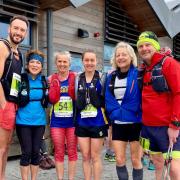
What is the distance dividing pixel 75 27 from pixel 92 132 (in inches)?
210

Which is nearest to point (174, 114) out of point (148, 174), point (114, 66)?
point (114, 66)

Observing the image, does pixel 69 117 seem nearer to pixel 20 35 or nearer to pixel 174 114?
pixel 20 35

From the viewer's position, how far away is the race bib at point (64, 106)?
4.54 meters

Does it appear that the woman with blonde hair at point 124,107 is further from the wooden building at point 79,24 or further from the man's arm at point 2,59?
the wooden building at point 79,24

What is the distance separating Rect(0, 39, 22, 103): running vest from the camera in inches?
154

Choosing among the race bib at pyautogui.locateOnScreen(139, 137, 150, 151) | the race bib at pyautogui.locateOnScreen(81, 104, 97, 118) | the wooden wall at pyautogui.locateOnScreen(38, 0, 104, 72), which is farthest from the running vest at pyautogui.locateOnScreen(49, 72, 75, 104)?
the wooden wall at pyautogui.locateOnScreen(38, 0, 104, 72)

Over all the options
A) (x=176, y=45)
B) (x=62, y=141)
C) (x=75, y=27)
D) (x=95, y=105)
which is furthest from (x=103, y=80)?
(x=176, y=45)

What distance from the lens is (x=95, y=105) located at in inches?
172

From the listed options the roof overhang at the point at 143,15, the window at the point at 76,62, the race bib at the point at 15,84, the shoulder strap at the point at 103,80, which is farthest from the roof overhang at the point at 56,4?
the race bib at the point at 15,84

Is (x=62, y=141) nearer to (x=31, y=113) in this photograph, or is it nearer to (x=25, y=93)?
(x=31, y=113)

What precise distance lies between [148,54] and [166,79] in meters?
0.41

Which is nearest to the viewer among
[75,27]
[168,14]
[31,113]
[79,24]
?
[31,113]

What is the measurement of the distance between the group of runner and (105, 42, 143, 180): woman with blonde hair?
0.5 inches

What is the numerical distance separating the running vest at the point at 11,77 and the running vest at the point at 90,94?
804 mm
